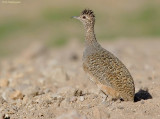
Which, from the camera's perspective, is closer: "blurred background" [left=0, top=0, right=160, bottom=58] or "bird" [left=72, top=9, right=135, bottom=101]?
"bird" [left=72, top=9, right=135, bottom=101]

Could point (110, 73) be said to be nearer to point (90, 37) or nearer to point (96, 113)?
point (96, 113)

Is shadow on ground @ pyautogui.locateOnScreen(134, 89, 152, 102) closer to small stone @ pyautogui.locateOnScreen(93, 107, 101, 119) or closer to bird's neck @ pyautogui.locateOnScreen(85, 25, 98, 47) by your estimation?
bird's neck @ pyautogui.locateOnScreen(85, 25, 98, 47)

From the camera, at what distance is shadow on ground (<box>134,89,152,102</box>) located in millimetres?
9672

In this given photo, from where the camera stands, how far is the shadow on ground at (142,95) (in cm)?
967

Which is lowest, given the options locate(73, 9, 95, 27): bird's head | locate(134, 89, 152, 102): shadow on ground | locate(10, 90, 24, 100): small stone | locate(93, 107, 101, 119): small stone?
locate(93, 107, 101, 119): small stone

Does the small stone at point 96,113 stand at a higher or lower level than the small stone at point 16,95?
lower

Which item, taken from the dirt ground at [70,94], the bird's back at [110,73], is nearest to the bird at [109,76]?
the bird's back at [110,73]

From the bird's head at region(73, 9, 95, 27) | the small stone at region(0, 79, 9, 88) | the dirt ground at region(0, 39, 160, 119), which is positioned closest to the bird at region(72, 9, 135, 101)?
the dirt ground at region(0, 39, 160, 119)

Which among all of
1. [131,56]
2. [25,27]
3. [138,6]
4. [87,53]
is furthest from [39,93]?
[138,6]

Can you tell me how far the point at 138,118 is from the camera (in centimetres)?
811

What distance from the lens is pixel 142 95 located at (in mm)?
9891

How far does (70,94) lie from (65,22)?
1994 centimetres

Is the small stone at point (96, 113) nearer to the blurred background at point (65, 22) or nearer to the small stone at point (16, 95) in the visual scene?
the small stone at point (16, 95)

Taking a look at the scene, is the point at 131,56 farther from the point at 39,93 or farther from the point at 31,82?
the point at 39,93
